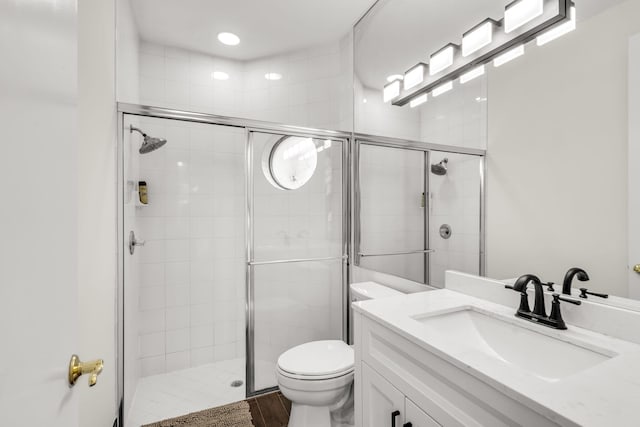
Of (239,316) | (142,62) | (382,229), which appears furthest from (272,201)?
(142,62)

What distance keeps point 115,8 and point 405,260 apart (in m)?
2.13

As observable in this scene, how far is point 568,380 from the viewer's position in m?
0.65

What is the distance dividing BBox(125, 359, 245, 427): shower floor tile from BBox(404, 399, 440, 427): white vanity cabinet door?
1.48m

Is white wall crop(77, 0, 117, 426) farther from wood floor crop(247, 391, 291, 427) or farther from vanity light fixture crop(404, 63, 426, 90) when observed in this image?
vanity light fixture crop(404, 63, 426, 90)

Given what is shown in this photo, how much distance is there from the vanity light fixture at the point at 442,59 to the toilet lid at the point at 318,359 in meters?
1.60

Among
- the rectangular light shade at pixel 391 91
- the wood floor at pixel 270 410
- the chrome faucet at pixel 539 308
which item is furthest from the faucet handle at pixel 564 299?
the wood floor at pixel 270 410

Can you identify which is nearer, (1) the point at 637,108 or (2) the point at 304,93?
(1) the point at 637,108

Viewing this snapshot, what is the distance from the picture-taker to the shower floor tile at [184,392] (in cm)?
189

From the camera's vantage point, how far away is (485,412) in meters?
0.71

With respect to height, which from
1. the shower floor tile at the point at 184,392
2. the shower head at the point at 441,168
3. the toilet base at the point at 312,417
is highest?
the shower head at the point at 441,168

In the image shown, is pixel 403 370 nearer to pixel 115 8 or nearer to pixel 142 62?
pixel 115 8

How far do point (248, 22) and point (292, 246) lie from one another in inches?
63.8

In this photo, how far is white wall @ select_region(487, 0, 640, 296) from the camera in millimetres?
918

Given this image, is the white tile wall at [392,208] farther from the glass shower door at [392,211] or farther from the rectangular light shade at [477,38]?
the rectangular light shade at [477,38]
